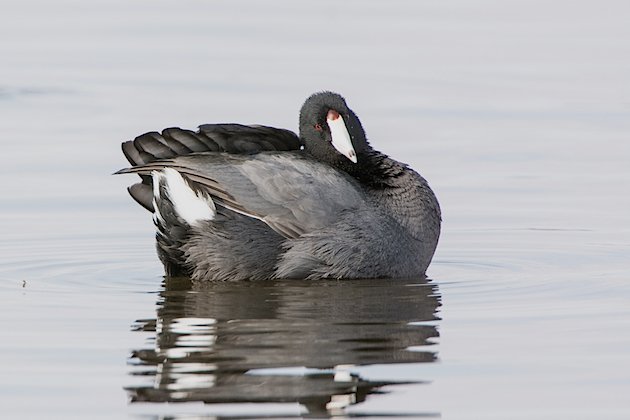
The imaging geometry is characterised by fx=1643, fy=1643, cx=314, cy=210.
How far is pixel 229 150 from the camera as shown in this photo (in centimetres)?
939

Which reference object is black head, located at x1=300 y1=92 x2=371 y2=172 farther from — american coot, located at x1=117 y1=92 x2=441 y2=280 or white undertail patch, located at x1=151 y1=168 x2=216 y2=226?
Answer: white undertail patch, located at x1=151 y1=168 x2=216 y2=226

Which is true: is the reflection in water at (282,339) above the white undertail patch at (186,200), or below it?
below

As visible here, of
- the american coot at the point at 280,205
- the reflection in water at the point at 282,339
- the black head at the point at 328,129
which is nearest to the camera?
the reflection in water at the point at 282,339

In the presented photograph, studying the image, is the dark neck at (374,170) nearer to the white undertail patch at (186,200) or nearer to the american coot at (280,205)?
the american coot at (280,205)

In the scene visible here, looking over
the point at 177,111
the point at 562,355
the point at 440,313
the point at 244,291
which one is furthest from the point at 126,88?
the point at 562,355

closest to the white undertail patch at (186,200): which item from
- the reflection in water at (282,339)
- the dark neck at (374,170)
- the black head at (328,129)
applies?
the reflection in water at (282,339)

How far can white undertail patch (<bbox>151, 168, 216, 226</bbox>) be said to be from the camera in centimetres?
910

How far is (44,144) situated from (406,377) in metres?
6.78

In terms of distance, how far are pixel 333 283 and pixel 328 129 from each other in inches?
37.5

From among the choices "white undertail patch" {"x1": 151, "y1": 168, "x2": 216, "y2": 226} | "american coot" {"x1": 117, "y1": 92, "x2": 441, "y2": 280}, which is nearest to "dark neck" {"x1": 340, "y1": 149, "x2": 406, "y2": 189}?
"american coot" {"x1": 117, "y1": 92, "x2": 441, "y2": 280}

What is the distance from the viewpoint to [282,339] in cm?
749

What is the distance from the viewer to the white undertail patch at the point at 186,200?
358 inches

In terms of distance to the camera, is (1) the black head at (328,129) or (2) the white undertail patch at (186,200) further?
(1) the black head at (328,129)

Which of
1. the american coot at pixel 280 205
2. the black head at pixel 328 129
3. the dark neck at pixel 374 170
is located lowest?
the american coot at pixel 280 205
